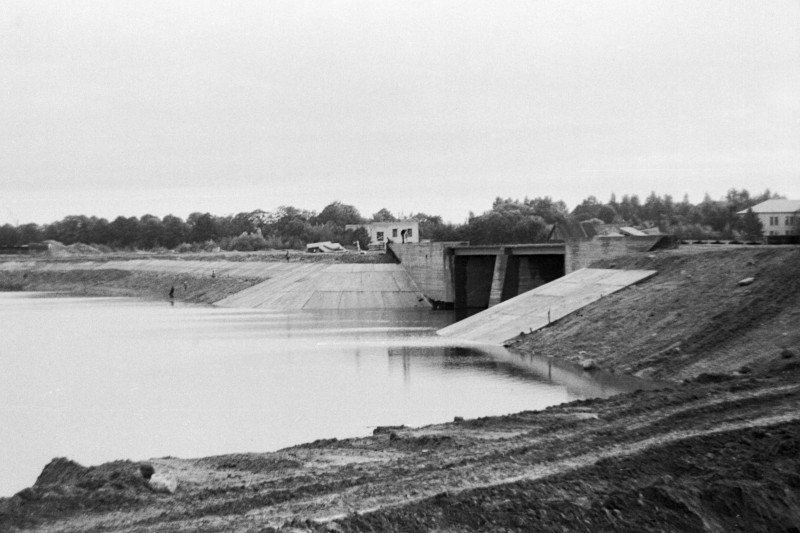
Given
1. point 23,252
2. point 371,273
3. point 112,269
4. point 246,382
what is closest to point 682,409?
point 246,382

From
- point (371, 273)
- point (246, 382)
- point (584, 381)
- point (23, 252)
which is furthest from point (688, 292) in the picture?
point (23, 252)

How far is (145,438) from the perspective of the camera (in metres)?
24.6

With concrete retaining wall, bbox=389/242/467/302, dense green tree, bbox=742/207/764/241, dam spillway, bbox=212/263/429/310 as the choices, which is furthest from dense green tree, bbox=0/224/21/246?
dense green tree, bbox=742/207/764/241

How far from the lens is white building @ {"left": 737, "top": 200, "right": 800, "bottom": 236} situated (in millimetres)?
99625

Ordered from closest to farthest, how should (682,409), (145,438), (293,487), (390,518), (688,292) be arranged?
(390,518) < (293,487) < (682,409) < (145,438) < (688,292)

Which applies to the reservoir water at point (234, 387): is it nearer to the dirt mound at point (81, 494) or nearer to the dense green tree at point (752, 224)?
the dirt mound at point (81, 494)

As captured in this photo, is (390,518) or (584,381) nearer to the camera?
(390,518)

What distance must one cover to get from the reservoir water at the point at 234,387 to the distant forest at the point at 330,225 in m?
69.2

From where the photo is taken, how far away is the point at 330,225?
539 feet

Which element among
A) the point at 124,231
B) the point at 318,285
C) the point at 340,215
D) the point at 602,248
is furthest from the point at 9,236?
the point at 602,248

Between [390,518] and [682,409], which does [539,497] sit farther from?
[682,409]

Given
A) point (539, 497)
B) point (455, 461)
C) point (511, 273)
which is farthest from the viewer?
point (511, 273)

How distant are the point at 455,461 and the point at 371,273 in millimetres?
65647

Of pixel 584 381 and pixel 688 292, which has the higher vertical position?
pixel 688 292
